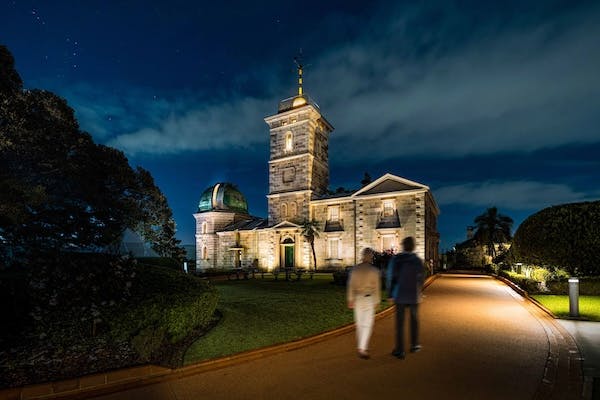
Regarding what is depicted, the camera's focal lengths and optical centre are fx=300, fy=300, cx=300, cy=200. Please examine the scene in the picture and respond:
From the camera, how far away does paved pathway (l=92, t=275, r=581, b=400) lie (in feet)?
15.1

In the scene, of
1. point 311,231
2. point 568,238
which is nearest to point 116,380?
point 568,238

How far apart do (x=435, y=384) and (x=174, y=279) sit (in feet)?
22.2

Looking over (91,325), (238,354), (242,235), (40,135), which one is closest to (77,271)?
(91,325)

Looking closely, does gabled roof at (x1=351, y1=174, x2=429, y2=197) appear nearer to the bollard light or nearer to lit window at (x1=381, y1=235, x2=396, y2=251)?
lit window at (x1=381, y1=235, x2=396, y2=251)

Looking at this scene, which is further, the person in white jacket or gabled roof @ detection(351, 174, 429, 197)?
gabled roof @ detection(351, 174, 429, 197)

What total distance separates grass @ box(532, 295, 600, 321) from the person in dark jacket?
23.8 feet

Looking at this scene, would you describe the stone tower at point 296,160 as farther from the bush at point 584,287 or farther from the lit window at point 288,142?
the bush at point 584,287

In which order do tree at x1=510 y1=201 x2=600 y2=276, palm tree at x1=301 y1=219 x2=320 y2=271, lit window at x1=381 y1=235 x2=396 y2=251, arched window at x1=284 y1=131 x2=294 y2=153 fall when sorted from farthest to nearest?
arched window at x1=284 y1=131 x2=294 y2=153 → palm tree at x1=301 y1=219 x2=320 y2=271 → lit window at x1=381 y1=235 x2=396 y2=251 → tree at x1=510 y1=201 x2=600 y2=276

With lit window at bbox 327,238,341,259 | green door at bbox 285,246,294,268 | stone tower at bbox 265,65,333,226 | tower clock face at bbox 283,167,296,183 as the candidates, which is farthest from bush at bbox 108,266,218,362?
tower clock face at bbox 283,167,296,183

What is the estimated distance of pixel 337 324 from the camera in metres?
8.34

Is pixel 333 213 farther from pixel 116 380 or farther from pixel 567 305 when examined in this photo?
pixel 116 380

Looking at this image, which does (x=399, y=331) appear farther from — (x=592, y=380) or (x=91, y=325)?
(x=91, y=325)

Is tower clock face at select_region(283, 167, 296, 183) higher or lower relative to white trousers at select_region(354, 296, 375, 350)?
higher

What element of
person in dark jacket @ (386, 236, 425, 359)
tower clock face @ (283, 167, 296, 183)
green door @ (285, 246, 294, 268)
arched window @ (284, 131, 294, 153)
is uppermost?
arched window @ (284, 131, 294, 153)
